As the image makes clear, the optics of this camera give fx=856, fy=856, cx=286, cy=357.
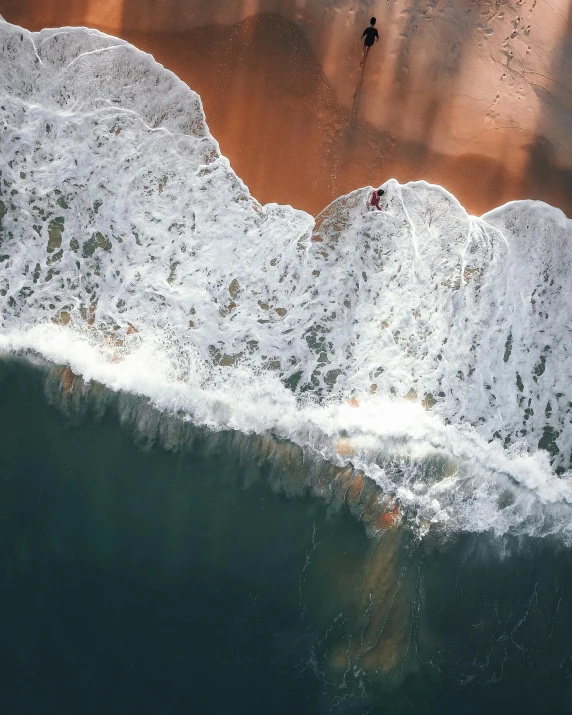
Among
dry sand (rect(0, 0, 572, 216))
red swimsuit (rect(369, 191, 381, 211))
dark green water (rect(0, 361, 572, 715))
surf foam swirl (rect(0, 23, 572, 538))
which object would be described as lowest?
dark green water (rect(0, 361, 572, 715))

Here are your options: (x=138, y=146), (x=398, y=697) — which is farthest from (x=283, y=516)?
(x=138, y=146)

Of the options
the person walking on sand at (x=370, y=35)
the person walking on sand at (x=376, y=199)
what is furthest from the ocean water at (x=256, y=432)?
the person walking on sand at (x=370, y=35)

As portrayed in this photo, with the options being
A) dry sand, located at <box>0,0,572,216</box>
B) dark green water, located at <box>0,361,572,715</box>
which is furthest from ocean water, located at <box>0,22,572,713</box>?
dry sand, located at <box>0,0,572,216</box>

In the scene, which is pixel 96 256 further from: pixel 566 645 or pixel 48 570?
pixel 566 645

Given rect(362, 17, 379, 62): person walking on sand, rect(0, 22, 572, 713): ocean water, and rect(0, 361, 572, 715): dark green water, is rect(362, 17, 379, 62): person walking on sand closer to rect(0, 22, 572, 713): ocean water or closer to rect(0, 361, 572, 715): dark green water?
rect(0, 22, 572, 713): ocean water

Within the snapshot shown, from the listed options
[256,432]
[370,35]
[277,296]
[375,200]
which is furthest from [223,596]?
[370,35]

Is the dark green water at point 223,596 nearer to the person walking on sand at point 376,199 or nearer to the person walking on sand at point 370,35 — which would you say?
the person walking on sand at point 376,199

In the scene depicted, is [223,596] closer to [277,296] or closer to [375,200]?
[277,296]
